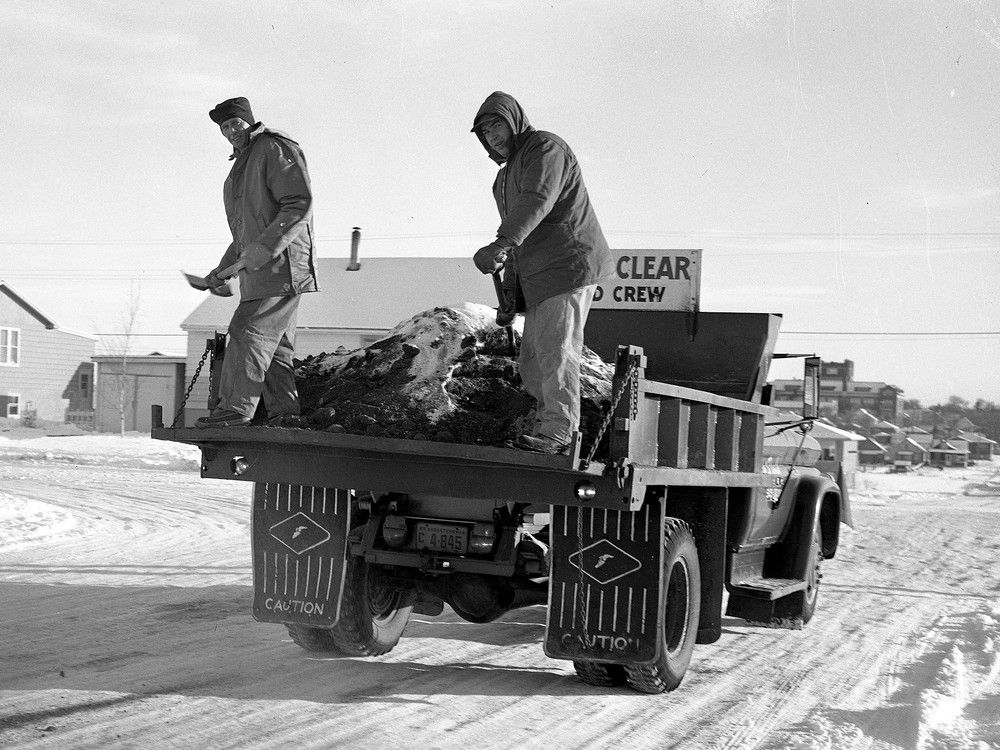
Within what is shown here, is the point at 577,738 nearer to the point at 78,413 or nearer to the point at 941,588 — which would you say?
the point at 941,588

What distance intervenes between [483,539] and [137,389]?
36.8 m

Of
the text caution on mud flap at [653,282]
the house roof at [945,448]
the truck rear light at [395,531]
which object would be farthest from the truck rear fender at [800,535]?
the house roof at [945,448]

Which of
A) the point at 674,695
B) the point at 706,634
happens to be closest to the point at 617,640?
the point at 674,695

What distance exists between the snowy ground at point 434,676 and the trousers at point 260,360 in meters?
1.42

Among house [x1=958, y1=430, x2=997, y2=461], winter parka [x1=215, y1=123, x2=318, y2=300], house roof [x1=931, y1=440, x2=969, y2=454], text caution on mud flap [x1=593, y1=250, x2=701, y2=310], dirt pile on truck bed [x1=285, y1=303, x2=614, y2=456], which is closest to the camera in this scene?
dirt pile on truck bed [x1=285, y1=303, x2=614, y2=456]

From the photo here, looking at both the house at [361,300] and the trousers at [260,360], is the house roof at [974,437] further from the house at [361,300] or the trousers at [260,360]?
the trousers at [260,360]

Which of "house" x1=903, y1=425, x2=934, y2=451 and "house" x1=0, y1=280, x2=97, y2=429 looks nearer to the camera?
"house" x1=0, y1=280, x2=97, y2=429

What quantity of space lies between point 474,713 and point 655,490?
1.38 meters

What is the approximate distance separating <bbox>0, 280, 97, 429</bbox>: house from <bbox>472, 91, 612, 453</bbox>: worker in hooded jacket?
39.0 meters

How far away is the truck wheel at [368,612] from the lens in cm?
614

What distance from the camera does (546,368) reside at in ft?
17.3

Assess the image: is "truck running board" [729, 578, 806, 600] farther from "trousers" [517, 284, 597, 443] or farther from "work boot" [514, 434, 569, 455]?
"work boot" [514, 434, 569, 455]

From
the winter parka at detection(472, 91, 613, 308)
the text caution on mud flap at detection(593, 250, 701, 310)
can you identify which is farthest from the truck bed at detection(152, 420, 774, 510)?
the text caution on mud flap at detection(593, 250, 701, 310)

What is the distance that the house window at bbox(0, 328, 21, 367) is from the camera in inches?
1620
